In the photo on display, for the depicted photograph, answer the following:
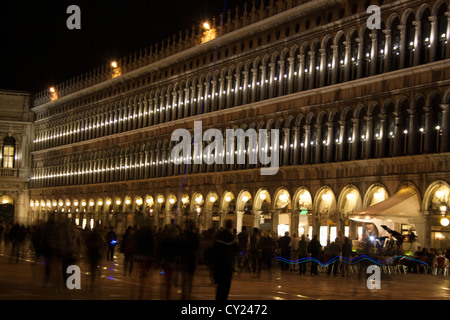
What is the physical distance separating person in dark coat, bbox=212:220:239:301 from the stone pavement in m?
3.14

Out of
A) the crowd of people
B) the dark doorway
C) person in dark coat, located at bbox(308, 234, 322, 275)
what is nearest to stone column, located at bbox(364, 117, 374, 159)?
the crowd of people

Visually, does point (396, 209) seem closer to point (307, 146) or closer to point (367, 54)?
point (367, 54)

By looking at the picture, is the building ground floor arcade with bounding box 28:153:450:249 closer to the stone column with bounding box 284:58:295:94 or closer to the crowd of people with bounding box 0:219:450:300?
the crowd of people with bounding box 0:219:450:300

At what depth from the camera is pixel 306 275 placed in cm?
3438

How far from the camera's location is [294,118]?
48.9 meters

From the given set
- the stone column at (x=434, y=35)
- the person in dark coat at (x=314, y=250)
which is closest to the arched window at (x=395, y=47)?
the stone column at (x=434, y=35)

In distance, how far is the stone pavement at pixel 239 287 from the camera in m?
21.1

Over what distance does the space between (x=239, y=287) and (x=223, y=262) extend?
8.63 m

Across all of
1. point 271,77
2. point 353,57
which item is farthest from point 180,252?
point 271,77

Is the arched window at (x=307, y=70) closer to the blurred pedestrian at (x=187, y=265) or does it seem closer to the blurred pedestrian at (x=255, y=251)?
the blurred pedestrian at (x=255, y=251)

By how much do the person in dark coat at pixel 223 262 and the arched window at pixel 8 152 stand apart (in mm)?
77967
